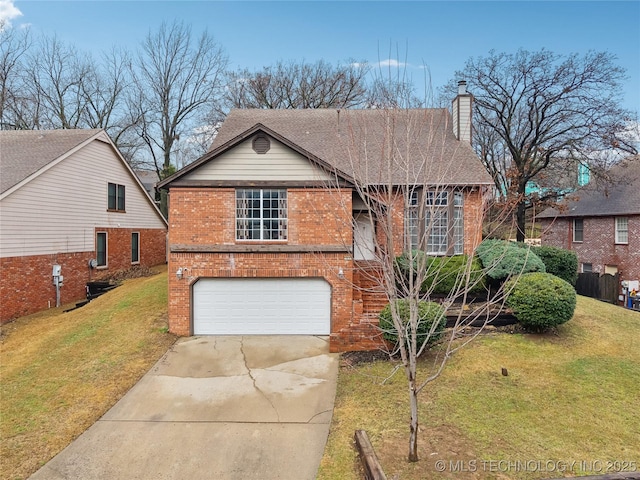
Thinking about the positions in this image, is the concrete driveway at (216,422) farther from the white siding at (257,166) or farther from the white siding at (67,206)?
the white siding at (67,206)

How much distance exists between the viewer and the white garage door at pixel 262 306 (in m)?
10.3

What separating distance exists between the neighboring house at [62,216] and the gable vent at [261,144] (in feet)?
30.6

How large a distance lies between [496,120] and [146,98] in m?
27.0

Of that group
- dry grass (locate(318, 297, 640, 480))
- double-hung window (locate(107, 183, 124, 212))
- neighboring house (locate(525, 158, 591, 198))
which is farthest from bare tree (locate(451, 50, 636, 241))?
double-hung window (locate(107, 183, 124, 212))

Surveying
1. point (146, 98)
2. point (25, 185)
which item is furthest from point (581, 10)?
point (146, 98)

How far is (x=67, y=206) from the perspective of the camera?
15.1 m

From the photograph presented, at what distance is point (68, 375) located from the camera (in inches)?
313

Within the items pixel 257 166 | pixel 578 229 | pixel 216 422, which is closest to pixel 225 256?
pixel 257 166

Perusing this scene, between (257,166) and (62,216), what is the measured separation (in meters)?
10.2

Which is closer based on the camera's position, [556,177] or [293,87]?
[556,177]

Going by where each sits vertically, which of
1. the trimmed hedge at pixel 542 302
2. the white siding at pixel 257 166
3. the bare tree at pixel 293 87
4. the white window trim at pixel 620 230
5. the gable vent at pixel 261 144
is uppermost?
the bare tree at pixel 293 87

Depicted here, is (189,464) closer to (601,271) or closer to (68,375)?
(68,375)

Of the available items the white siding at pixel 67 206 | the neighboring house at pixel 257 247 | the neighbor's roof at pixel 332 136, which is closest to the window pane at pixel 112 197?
the white siding at pixel 67 206

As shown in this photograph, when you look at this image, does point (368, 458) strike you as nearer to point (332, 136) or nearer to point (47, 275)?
point (332, 136)
